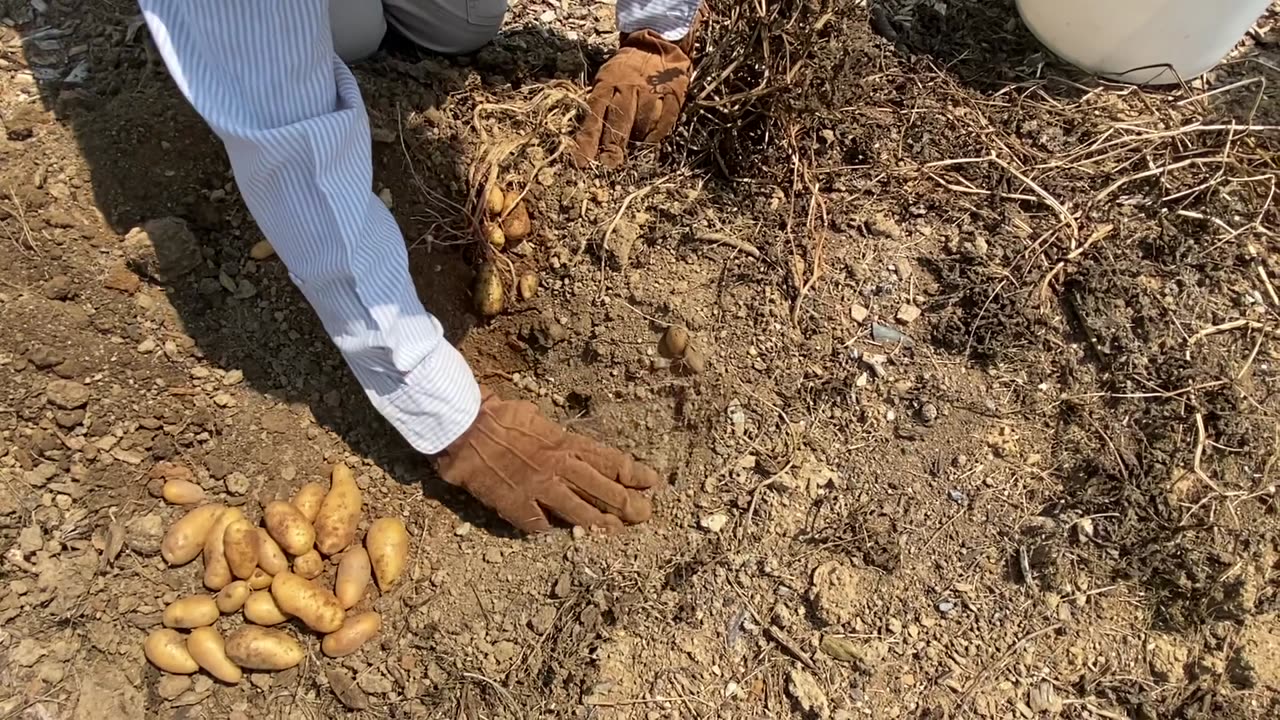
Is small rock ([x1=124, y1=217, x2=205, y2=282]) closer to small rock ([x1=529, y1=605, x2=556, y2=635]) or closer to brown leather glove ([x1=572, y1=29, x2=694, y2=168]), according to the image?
brown leather glove ([x1=572, y1=29, x2=694, y2=168])

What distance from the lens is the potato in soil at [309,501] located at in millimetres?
1393

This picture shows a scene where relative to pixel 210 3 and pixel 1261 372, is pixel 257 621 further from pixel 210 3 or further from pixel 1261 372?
pixel 1261 372

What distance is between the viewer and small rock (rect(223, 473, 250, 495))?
4.63 feet

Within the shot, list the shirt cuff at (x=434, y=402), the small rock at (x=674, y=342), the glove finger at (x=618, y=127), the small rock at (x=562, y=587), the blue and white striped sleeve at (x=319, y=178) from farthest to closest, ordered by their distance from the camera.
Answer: the glove finger at (x=618, y=127)
the small rock at (x=674, y=342)
the small rock at (x=562, y=587)
the shirt cuff at (x=434, y=402)
the blue and white striped sleeve at (x=319, y=178)

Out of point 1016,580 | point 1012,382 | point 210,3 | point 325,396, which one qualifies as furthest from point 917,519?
point 210,3

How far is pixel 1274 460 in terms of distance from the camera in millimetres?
1409

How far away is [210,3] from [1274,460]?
166cm

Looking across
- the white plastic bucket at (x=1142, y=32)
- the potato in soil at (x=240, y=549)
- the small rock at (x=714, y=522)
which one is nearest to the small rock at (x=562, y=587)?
the small rock at (x=714, y=522)

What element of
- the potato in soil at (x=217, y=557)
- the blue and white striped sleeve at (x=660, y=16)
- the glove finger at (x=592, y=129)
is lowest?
the potato in soil at (x=217, y=557)

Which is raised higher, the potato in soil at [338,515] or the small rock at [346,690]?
the potato in soil at [338,515]

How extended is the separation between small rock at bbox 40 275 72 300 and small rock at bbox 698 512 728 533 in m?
1.11

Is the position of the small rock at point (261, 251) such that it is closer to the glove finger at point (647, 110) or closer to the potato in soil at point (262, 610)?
the potato in soil at point (262, 610)

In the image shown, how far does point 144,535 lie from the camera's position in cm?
135

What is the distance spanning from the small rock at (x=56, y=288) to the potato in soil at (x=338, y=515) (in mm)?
524
